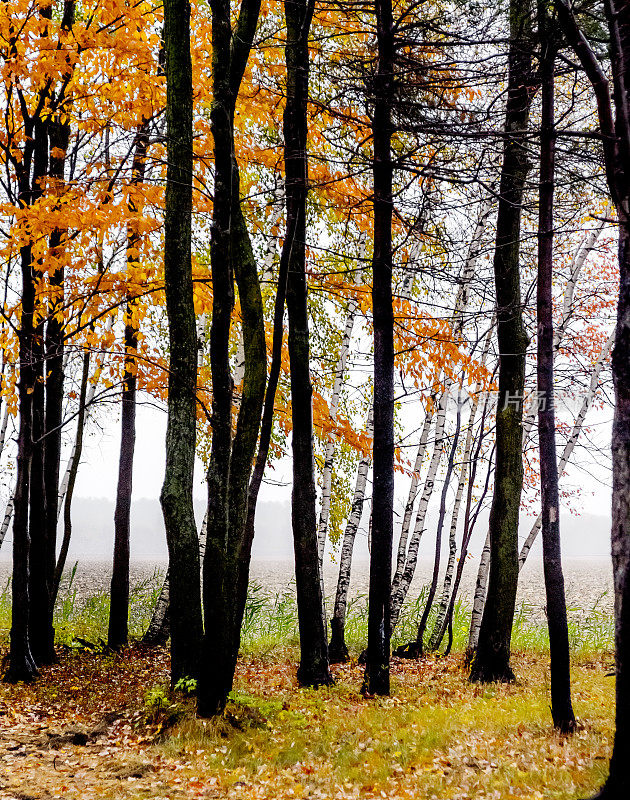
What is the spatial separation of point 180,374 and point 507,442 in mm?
4081

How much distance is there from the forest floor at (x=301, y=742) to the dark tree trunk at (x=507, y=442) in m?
0.53

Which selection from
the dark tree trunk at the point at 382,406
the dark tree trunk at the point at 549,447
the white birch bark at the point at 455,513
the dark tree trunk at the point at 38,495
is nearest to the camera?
the dark tree trunk at the point at 549,447

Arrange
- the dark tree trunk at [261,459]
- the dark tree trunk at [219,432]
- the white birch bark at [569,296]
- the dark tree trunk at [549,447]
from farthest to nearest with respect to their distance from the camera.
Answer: the white birch bark at [569,296]
the dark tree trunk at [261,459]
the dark tree trunk at [219,432]
the dark tree trunk at [549,447]

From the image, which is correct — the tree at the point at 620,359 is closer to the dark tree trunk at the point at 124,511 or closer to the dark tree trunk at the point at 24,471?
the dark tree trunk at the point at 24,471

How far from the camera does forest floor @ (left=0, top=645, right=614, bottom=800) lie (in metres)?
4.13

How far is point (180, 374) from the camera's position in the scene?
6.49 metres

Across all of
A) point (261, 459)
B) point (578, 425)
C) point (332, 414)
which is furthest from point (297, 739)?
point (578, 425)

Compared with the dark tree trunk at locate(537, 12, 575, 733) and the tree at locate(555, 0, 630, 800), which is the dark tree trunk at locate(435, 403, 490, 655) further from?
the tree at locate(555, 0, 630, 800)

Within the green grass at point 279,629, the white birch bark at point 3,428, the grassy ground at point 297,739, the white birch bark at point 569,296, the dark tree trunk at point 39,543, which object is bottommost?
the green grass at point 279,629

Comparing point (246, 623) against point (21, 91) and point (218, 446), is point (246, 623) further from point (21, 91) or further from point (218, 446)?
point (21, 91)

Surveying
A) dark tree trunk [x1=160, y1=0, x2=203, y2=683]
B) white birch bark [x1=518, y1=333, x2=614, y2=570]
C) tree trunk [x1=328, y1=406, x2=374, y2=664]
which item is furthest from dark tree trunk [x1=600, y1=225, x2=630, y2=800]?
white birch bark [x1=518, y1=333, x2=614, y2=570]

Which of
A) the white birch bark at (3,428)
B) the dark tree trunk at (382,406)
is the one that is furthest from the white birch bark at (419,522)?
the white birch bark at (3,428)

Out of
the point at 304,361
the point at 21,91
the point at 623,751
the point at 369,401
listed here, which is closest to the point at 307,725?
the point at 623,751

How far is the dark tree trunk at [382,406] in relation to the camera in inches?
265
